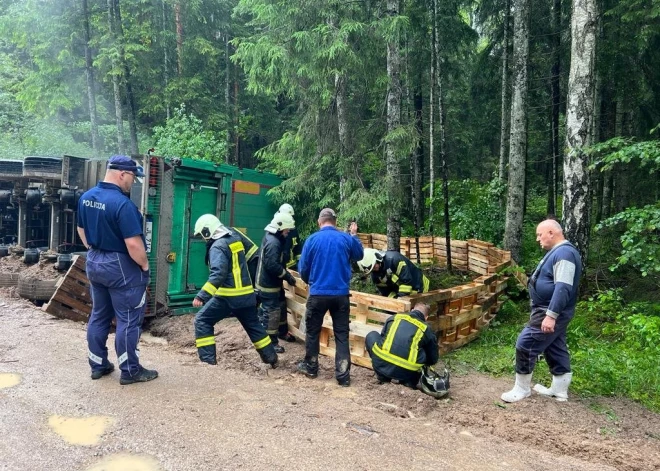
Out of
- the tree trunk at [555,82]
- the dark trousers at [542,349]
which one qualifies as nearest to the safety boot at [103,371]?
the dark trousers at [542,349]

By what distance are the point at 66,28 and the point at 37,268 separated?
12840mm

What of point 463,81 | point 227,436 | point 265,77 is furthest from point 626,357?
point 463,81

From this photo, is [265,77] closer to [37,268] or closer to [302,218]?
[302,218]

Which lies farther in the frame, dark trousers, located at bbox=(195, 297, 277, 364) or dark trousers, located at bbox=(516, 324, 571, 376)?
dark trousers, located at bbox=(195, 297, 277, 364)

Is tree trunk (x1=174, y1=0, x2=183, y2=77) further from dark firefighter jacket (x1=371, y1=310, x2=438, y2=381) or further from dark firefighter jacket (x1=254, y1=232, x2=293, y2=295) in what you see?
dark firefighter jacket (x1=371, y1=310, x2=438, y2=381)

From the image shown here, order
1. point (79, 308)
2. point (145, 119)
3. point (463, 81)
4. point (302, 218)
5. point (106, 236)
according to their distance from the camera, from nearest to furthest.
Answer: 1. point (106, 236)
2. point (79, 308)
3. point (302, 218)
4. point (463, 81)
5. point (145, 119)

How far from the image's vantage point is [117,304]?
4.02 meters

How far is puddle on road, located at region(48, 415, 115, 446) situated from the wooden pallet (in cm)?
378

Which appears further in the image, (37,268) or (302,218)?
(302,218)

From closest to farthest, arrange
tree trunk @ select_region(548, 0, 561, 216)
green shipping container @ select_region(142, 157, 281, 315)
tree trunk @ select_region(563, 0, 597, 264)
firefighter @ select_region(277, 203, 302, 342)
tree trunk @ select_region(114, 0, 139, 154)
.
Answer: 1. firefighter @ select_region(277, 203, 302, 342)
2. tree trunk @ select_region(563, 0, 597, 264)
3. green shipping container @ select_region(142, 157, 281, 315)
4. tree trunk @ select_region(548, 0, 561, 216)
5. tree trunk @ select_region(114, 0, 139, 154)

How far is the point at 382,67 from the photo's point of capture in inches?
371

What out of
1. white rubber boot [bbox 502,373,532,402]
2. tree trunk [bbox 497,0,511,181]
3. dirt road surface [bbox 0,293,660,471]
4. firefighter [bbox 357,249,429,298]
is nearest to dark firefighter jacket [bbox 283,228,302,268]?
firefighter [bbox 357,249,429,298]

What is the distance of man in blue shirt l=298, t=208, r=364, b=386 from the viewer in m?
4.89

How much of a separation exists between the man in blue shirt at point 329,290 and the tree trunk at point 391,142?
3142 mm
